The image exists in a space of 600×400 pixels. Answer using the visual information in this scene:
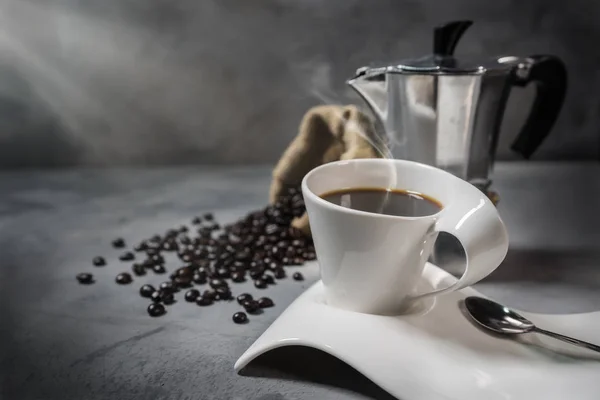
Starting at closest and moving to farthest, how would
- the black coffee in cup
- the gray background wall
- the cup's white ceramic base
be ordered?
the cup's white ceramic base < the black coffee in cup < the gray background wall

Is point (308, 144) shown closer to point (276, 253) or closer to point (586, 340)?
point (276, 253)

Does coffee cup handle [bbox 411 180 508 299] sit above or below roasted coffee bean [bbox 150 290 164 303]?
above

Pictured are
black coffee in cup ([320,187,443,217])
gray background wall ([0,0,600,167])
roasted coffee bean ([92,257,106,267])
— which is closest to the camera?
black coffee in cup ([320,187,443,217])

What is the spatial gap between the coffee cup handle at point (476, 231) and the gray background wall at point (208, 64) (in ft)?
1.80

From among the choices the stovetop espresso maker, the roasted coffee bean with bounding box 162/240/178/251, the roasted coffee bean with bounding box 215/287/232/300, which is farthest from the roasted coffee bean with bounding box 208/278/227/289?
the stovetop espresso maker

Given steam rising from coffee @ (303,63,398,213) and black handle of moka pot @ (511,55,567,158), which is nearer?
steam rising from coffee @ (303,63,398,213)

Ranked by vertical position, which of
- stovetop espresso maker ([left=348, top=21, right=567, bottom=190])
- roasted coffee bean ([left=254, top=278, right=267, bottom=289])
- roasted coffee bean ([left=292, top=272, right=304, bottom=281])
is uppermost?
stovetop espresso maker ([left=348, top=21, right=567, bottom=190])

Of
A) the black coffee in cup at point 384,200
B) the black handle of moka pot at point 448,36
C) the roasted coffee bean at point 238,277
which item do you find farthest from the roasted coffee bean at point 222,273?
the black handle of moka pot at point 448,36

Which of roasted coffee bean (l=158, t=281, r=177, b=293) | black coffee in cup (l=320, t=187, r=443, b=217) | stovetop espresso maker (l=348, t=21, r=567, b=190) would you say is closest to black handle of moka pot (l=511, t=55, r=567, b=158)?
stovetop espresso maker (l=348, t=21, r=567, b=190)

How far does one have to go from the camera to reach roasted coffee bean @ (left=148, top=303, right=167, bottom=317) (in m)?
0.64

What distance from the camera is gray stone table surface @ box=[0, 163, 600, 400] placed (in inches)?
20.5

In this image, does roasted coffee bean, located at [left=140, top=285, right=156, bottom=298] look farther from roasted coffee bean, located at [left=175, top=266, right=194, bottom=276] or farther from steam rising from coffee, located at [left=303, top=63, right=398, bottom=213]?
steam rising from coffee, located at [left=303, top=63, right=398, bottom=213]

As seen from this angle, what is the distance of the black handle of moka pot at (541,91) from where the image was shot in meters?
0.75

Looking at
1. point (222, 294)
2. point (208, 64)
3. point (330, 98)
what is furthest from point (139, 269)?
point (208, 64)
